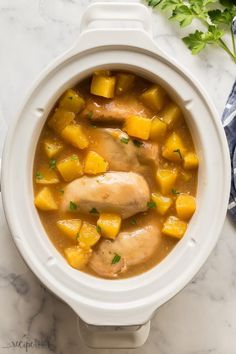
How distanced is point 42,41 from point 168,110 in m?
0.46

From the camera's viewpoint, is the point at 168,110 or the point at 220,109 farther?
the point at 220,109

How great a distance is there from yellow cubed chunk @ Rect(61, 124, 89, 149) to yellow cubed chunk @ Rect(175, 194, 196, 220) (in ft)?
0.92

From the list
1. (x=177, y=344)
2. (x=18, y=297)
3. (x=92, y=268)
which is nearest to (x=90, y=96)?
(x=92, y=268)

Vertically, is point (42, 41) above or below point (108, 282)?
above

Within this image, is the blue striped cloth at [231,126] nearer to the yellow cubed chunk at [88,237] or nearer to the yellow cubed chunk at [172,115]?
the yellow cubed chunk at [172,115]

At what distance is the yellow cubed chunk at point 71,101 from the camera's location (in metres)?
1.88

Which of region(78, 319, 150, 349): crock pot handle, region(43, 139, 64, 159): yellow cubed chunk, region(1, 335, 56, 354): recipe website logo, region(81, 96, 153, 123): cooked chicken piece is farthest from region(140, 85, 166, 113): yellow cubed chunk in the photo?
region(1, 335, 56, 354): recipe website logo

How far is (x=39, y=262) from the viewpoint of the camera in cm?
184

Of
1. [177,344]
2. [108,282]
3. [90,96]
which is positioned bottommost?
[177,344]

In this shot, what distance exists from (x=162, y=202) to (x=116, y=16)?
49 centimetres

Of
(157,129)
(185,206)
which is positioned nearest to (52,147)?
(157,129)

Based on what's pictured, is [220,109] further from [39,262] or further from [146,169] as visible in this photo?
[39,262]

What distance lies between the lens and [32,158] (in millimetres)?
1881

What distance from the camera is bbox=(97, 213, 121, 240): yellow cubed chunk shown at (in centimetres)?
188
